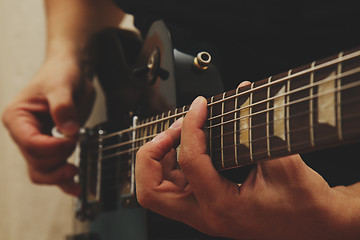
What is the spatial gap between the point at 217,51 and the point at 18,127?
617mm

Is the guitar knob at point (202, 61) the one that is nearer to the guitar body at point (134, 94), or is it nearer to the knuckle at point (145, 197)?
the guitar body at point (134, 94)

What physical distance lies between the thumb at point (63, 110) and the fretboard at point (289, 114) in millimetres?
510

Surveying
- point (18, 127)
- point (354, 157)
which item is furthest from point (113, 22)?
point (354, 157)

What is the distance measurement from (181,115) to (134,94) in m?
0.36

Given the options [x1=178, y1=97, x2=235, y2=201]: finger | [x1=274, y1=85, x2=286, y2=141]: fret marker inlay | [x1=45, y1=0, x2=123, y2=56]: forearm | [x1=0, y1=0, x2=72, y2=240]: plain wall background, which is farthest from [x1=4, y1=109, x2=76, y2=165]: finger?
[x1=274, y1=85, x2=286, y2=141]: fret marker inlay

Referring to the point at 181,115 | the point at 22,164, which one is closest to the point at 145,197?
the point at 181,115

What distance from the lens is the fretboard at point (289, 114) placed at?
1.07 ft

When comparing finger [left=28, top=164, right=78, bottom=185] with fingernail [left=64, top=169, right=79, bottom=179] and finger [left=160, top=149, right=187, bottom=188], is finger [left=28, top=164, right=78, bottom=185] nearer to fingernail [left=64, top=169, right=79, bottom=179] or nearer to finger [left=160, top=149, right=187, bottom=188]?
fingernail [left=64, top=169, right=79, bottom=179]

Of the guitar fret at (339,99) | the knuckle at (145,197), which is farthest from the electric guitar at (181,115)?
the knuckle at (145,197)

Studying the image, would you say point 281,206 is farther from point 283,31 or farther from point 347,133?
point 283,31

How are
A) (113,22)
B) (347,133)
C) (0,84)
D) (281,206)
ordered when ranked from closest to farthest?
(347,133) → (281,206) → (113,22) → (0,84)

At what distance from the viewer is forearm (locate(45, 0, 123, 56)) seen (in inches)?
40.6

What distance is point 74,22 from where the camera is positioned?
42.4 inches

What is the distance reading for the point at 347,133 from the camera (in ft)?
1.05
